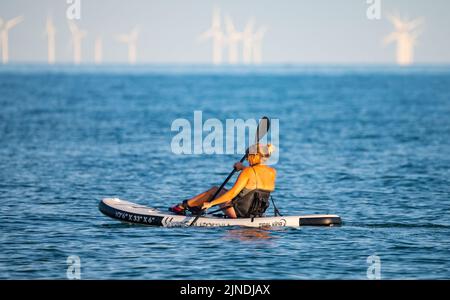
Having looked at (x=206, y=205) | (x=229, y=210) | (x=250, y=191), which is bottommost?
(x=229, y=210)

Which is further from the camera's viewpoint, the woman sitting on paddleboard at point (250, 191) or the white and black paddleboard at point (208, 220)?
the white and black paddleboard at point (208, 220)

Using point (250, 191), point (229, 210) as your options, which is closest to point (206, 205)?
point (229, 210)

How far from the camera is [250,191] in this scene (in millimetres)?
18969

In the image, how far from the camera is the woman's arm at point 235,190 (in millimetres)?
18806

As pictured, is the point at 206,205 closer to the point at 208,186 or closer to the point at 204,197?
the point at 204,197

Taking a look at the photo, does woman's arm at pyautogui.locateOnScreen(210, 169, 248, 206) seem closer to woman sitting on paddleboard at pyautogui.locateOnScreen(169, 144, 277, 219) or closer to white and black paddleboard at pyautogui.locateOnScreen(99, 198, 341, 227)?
woman sitting on paddleboard at pyautogui.locateOnScreen(169, 144, 277, 219)

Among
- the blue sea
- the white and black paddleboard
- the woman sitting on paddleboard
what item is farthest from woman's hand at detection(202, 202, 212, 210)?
the blue sea

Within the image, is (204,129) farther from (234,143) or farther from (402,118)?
(402,118)

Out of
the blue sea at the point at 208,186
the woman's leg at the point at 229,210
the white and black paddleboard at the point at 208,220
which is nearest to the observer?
the blue sea at the point at 208,186

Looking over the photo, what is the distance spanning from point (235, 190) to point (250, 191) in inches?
12.0

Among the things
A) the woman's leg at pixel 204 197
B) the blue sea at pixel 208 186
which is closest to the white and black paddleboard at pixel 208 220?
the blue sea at pixel 208 186

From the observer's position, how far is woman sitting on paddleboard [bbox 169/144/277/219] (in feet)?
61.9

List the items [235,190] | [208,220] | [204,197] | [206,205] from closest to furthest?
[235,190] → [206,205] → [208,220] → [204,197]

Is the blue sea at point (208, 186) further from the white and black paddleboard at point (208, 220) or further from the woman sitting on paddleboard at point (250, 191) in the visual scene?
the woman sitting on paddleboard at point (250, 191)
